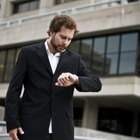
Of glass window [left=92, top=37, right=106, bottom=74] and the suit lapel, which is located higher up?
glass window [left=92, top=37, right=106, bottom=74]

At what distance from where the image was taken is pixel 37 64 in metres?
4.07

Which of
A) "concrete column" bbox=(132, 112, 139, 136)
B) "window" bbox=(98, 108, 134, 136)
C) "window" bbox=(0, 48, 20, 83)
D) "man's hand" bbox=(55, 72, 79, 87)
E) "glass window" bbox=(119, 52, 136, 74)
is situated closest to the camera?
"man's hand" bbox=(55, 72, 79, 87)

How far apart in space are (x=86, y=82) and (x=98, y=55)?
28263 mm

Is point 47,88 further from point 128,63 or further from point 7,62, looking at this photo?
point 7,62

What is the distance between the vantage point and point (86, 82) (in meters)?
4.05

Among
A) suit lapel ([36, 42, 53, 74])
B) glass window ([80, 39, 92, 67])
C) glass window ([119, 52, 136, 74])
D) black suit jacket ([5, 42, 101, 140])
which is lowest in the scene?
black suit jacket ([5, 42, 101, 140])

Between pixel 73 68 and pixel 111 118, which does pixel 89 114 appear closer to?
pixel 111 118

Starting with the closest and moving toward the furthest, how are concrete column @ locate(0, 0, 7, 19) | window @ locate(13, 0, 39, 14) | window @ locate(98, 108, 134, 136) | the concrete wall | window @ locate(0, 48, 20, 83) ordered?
the concrete wall
window @ locate(98, 108, 134, 136)
window @ locate(0, 48, 20, 83)
window @ locate(13, 0, 39, 14)
concrete column @ locate(0, 0, 7, 19)

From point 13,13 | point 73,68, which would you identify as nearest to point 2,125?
point 73,68

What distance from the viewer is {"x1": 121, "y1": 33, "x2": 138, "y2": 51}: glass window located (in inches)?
1198

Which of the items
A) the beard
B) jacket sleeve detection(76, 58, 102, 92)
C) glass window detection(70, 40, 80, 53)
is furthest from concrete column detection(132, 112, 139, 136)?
the beard

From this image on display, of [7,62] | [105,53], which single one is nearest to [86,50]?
[105,53]

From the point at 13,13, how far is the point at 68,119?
168 ft

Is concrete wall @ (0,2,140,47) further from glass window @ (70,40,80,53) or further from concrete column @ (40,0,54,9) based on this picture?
concrete column @ (40,0,54,9)
